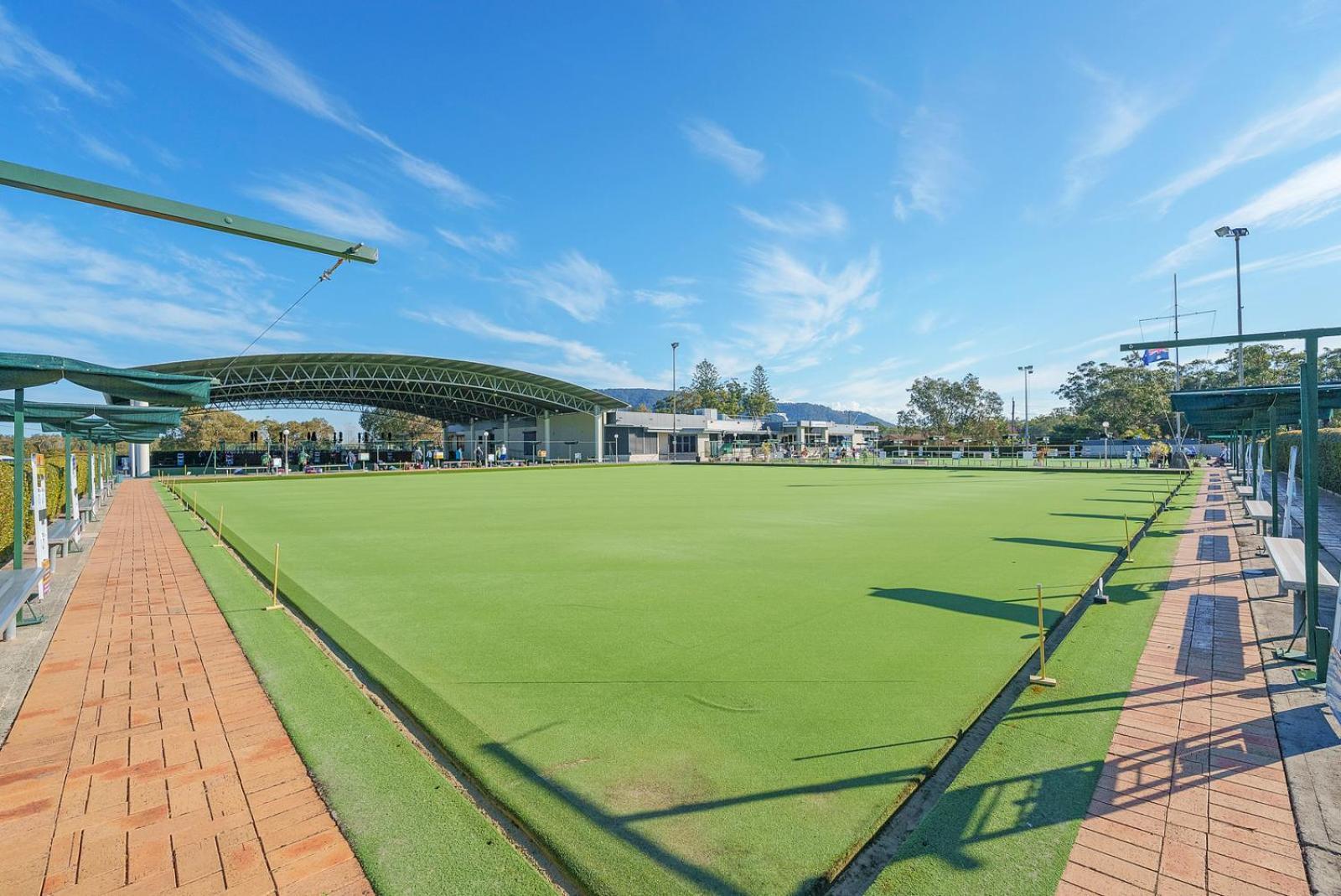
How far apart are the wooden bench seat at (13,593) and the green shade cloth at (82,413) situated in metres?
4.87

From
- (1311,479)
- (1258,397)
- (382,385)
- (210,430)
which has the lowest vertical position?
(1311,479)

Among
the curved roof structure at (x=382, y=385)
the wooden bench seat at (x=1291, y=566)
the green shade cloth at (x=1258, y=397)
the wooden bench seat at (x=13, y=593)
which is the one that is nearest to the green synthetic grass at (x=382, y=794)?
the wooden bench seat at (x=13, y=593)

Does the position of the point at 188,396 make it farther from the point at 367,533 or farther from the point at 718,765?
the point at 718,765

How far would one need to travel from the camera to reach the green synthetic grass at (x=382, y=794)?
2.54 m

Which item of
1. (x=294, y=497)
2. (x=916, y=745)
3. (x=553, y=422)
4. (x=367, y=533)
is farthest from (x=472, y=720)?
(x=553, y=422)

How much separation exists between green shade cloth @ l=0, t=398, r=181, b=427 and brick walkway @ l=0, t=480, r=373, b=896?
262 inches

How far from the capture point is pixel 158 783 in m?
3.27

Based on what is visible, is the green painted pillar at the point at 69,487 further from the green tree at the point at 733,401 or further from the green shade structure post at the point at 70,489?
the green tree at the point at 733,401

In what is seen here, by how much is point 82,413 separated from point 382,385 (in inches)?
1720

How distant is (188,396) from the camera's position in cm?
768

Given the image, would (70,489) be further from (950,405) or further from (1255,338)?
(950,405)

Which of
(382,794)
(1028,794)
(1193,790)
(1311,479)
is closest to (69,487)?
(382,794)

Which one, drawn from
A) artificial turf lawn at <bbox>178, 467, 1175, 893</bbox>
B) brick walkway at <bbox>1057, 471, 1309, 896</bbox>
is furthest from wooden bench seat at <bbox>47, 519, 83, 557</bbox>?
brick walkway at <bbox>1057, 471, 1309, 896</bbox>

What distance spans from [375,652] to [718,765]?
128 inches
